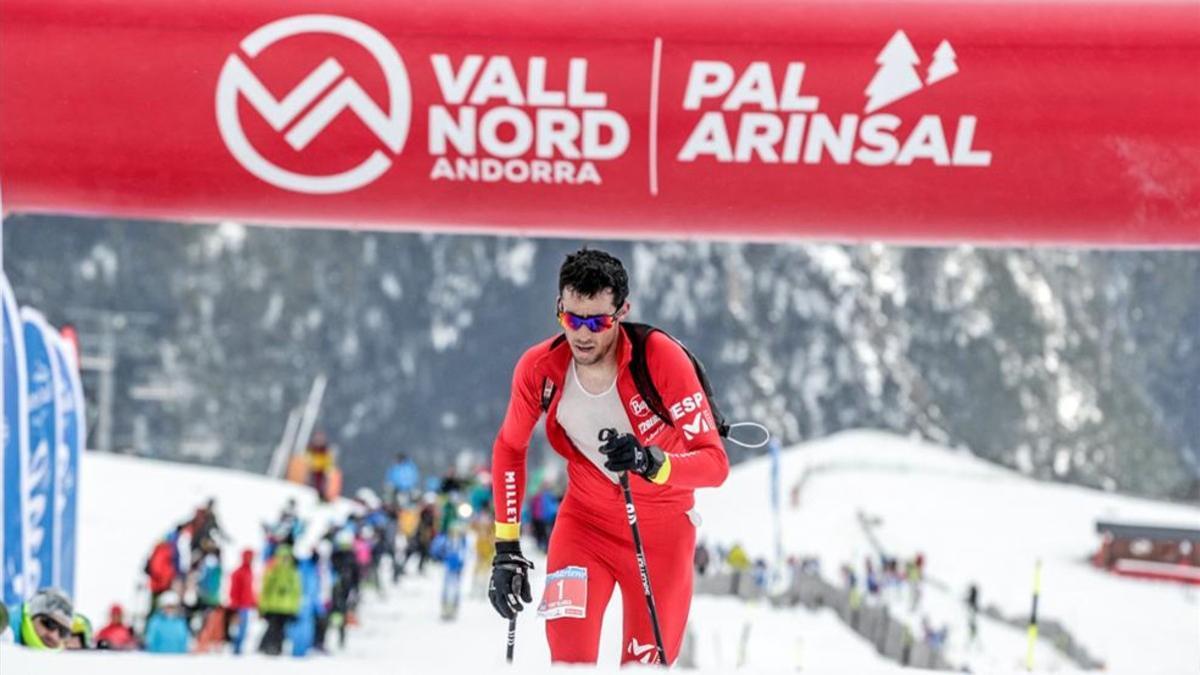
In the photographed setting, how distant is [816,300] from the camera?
234 ft

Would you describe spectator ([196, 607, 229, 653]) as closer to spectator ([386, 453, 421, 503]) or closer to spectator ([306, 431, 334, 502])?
spectator ([386, 453, 421, 503])

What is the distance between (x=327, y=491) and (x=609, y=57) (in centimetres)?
1999

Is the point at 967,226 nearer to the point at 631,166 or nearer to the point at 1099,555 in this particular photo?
the point at 631,166

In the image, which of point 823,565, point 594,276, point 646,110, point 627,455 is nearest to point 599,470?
point 627,455

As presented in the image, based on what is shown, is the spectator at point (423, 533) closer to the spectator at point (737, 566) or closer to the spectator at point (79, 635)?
the spectator at point (737, 566)

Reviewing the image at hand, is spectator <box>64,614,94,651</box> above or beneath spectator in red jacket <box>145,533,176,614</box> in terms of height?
above

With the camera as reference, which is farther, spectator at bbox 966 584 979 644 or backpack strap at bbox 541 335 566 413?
spectator at bbox 966 584 979 644

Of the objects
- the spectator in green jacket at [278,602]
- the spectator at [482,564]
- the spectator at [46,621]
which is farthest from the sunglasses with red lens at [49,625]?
the spectator at [482,564]

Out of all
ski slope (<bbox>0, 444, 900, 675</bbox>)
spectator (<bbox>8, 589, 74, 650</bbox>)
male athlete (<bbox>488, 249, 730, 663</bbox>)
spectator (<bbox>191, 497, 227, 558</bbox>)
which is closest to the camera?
ski slope (<bbox>0, 444, 900, 675</bbox>)

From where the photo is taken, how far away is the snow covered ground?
1191 centimetres

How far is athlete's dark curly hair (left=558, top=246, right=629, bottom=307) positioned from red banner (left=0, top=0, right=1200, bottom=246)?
1877 millimetres

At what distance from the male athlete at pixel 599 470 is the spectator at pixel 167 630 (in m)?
6.73

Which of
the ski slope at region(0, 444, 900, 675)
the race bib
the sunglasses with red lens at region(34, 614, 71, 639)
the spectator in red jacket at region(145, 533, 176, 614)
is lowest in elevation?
the ski slope at region(0, 444, 900, 675)

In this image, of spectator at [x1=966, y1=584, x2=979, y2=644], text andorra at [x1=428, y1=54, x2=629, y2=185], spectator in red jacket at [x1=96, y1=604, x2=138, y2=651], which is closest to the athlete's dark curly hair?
text andorra at [x1=428, y1=54, x2=629, y2=185]
